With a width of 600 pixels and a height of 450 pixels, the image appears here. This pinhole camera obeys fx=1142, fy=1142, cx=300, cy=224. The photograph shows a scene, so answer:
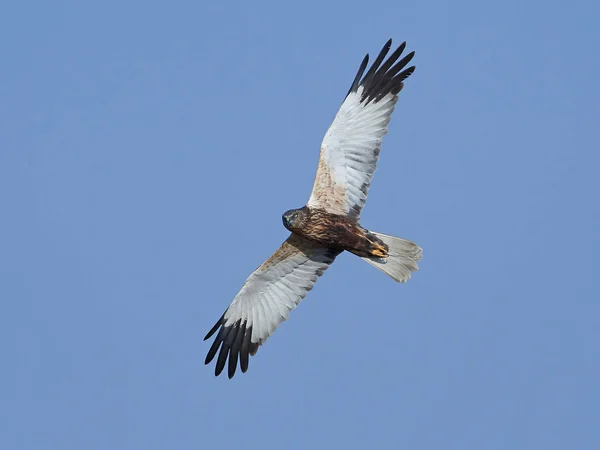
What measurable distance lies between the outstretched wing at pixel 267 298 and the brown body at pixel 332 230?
53 centimetres

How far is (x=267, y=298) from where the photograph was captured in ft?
55.2

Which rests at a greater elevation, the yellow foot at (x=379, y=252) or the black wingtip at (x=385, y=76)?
the black wingtip at (x=385, y=76)

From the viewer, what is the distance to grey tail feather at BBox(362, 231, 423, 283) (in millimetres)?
16422

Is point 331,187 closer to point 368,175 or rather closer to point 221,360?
point 368,175

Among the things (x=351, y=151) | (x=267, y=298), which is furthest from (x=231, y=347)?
(x=351, y=151)

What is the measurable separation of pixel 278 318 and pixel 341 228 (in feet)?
5.66

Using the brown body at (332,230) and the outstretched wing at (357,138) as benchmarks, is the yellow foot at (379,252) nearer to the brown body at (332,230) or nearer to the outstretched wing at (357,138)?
the brown body at (332,230)

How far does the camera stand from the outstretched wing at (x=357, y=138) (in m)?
16.1

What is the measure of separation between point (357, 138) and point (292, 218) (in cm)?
145

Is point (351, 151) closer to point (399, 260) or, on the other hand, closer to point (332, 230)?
point (332, 230)

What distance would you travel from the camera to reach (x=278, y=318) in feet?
55.0

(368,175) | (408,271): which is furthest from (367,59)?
(408,271)

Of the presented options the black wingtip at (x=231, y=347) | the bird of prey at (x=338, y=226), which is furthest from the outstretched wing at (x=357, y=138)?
the black wingtip at (x=231, y=347)

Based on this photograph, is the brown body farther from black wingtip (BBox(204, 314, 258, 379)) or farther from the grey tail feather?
black wingtip (BBox(204, 314, 258, 379))
